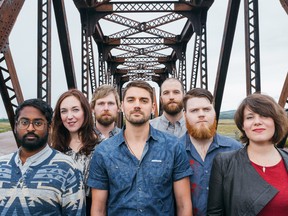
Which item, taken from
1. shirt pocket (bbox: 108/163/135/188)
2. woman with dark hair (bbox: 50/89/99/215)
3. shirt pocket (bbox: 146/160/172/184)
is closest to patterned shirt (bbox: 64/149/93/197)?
woman with dark hair (bbox: 50/89/99/215)

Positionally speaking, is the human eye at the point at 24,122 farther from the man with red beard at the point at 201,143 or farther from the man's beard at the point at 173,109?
the man's beard at the point at 173,109

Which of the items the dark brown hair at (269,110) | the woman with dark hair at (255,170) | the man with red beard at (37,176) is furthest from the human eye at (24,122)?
the dark brown hair at (269,110)

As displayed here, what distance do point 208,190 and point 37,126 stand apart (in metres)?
1.33

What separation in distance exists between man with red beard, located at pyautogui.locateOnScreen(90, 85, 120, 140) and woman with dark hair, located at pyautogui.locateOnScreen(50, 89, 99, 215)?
569mm

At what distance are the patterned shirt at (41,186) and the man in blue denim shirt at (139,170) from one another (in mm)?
178

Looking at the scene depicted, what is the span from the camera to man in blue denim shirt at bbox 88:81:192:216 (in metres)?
2.53

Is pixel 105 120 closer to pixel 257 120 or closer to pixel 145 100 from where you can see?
pixel 145 100

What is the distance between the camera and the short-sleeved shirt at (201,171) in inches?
107

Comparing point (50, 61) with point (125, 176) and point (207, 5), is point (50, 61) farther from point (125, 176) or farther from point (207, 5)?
point (207, 5)

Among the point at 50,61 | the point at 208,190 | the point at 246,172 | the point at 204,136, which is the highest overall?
the point at 50,61

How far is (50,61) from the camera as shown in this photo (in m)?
6.86

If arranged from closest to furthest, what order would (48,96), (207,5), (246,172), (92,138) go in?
1. (246,172)
2. (92,138)
3. (48,96)
4. (207,5)

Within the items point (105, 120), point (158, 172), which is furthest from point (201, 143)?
point (105, 120)

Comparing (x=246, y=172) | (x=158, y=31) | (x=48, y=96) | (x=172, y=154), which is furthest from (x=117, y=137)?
(x=158, y=31)
